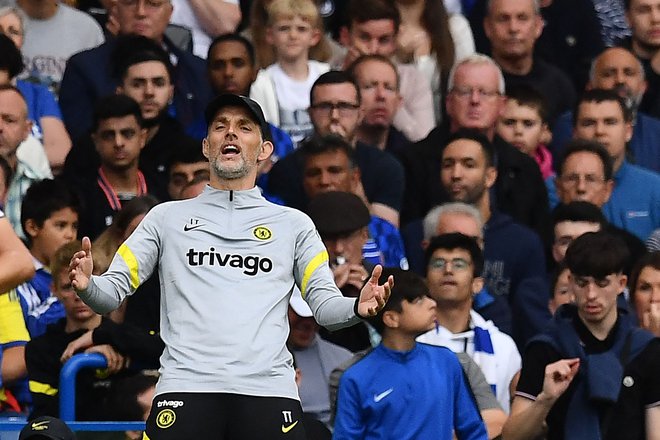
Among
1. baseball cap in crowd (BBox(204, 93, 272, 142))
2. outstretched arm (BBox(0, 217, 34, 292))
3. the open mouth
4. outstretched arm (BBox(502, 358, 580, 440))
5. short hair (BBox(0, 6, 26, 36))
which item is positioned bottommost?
outstretched arm (BBox(502, 358, 580, 440))

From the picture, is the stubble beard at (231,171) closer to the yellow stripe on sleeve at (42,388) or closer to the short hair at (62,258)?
the yellow stripe on sleeve at (42,388)

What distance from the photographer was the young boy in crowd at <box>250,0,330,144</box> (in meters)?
12.6

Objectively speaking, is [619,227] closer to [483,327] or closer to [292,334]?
[483,327]

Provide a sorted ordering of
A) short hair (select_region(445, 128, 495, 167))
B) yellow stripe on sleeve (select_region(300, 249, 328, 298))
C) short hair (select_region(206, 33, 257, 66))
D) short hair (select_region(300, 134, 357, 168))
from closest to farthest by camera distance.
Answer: yellow stripe on sleeve (select_region(300, 249, 328, 298))
short hair (select_region(300, 134, 357, 168))
short hair (select_region(445, 128, 495, 167))
short hair (select_region(206, 33, 257, 66))

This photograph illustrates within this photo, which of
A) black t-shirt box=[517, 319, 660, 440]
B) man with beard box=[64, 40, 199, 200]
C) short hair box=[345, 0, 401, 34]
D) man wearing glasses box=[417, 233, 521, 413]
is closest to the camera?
black t-shirt box=[517, 319, 660, 440]

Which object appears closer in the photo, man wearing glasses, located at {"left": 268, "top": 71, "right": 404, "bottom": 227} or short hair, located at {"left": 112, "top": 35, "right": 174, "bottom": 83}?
man wearing glasses, located at {"left": 268, "top": 71, "right": 404, "bottom": 227}

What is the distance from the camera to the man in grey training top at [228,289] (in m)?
6.85

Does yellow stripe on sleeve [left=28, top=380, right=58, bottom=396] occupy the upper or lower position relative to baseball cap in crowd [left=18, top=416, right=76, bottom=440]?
lower

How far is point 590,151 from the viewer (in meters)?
12.1

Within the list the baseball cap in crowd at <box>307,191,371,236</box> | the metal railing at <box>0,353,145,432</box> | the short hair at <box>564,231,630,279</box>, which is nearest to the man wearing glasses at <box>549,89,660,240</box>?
the baseball cap in crowd at <box>307,191,371,236</box>

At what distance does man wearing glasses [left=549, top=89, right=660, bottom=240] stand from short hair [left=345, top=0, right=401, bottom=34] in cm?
157

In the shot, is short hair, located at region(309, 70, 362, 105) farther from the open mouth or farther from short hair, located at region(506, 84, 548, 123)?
the open mouth

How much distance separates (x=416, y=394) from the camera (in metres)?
8.34

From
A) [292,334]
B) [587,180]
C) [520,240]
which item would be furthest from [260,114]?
[587,180]
